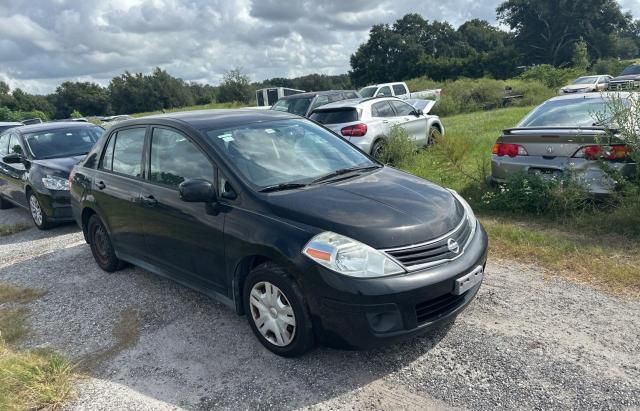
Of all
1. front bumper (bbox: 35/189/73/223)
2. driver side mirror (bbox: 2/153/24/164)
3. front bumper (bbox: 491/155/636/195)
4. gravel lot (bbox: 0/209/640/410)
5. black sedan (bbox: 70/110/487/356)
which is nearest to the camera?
gravel lot (bbox: 0/209/640/410)

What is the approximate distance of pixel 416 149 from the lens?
10484mm

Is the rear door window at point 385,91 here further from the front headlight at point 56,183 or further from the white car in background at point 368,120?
the front headlight at point 56,183

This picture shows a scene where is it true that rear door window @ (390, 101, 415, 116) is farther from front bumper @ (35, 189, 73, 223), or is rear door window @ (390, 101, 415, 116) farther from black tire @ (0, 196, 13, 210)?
black tire @ (0, 196, 13, 210)

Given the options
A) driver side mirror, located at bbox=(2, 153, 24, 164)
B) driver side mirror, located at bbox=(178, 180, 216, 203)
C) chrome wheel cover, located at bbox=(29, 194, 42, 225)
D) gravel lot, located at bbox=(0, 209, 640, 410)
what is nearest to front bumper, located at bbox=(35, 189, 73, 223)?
chrome wheel cover, located at bbox=(29, 194, 42, 225)

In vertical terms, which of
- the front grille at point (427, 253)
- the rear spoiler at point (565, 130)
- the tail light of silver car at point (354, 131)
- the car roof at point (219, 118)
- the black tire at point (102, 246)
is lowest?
the black tire at point (102, 246)

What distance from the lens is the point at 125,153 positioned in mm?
4953

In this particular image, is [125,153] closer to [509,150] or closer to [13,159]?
[13,159]

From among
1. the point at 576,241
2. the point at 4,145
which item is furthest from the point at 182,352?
the point at 4,145

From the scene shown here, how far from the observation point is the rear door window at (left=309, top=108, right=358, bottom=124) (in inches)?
405

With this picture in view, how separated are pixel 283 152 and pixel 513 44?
76.6m

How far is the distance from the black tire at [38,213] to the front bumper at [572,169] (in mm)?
7022

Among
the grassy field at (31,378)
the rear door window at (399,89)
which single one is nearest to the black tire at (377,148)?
the grassy field at (31,378)

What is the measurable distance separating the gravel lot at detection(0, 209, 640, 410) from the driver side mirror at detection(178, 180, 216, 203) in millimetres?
1119

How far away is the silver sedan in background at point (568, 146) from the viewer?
5621 mm
